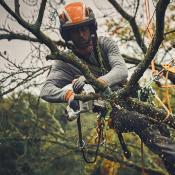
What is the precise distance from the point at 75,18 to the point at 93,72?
0.62m

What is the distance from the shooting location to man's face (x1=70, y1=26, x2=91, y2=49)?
4578 millimetres

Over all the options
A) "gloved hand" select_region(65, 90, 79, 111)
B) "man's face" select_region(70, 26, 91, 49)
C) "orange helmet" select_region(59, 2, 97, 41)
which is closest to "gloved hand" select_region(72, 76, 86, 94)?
"gloved hand" select_region(65, 90, 79, 111)

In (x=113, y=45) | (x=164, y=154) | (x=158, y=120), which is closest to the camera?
(x=158, y=120)

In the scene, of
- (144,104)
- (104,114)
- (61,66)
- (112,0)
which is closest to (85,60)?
(61,66)

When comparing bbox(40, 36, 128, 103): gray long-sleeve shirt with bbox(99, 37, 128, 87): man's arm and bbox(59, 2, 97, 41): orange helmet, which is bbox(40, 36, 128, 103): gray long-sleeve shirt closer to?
bbox(99, 37, 128, 87): man's arm

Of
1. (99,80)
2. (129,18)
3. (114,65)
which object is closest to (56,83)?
(114,65)

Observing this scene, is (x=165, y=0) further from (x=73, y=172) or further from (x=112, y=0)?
(x=73, y=172)

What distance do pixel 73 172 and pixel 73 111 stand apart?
754 inches

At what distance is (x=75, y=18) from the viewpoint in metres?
4.59

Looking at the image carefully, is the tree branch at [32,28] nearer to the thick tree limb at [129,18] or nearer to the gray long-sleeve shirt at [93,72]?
the gray long-sleeve shirt at [93,72]

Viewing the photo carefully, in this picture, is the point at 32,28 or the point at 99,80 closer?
the point at 32,28

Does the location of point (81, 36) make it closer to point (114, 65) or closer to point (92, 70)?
point (92, 70)

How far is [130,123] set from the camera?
425cm

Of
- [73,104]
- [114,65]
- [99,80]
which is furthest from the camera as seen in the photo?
[114,65]
